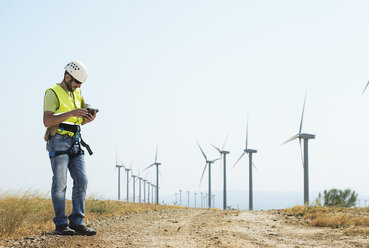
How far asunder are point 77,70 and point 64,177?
6.71ft

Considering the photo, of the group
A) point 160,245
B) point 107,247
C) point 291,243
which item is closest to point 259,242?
point 291,243

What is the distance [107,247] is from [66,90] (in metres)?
3.12

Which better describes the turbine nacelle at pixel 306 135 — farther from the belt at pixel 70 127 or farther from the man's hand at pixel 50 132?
the man's hand at pixel 50 132

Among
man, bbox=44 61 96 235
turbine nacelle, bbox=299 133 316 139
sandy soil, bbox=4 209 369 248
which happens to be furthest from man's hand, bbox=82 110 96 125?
turbine nacelle, bbox=299 133 316 139

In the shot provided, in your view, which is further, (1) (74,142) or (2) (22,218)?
(2) (22,218)

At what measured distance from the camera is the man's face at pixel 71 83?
26.0ft

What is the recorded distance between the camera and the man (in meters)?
7.61

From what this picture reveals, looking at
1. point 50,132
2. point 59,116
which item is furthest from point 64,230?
point 59,116

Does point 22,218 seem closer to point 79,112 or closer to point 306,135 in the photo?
point 79,112

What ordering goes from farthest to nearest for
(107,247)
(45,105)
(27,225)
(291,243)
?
(27,225), (291,243), (45,105), (107,247)

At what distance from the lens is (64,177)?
7.72m

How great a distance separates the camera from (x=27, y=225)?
947cm

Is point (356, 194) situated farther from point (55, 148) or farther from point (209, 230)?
point (55, 148)

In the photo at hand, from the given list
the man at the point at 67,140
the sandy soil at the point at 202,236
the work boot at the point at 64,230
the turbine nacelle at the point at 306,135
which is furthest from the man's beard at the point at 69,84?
the turbine nacelle at the point at 306,135
